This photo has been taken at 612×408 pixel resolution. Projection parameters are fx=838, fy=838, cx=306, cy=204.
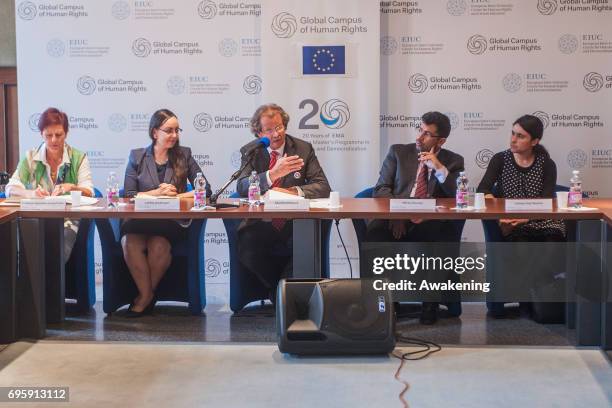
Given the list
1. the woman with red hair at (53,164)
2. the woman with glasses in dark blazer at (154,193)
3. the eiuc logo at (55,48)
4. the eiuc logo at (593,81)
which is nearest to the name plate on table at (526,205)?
the woman with glasses in dark blazer at (154,193)

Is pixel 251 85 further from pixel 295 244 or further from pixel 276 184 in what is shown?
pixel 295 244

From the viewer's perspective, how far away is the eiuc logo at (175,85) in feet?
19.0

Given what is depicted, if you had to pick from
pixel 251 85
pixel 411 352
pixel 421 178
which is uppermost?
pixel 251 85

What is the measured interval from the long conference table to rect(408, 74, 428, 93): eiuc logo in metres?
1.55

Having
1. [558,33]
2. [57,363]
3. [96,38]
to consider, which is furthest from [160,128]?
[558,33]

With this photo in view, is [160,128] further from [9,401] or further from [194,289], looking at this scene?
[9,401]

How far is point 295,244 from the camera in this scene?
4105mm

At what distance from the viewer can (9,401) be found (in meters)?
3.20

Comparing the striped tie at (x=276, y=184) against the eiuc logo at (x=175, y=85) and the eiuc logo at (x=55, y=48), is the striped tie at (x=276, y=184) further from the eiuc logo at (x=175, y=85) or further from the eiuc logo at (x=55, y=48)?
the eiuc logo at (x=55, y=48)

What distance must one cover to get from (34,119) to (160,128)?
4.57ft

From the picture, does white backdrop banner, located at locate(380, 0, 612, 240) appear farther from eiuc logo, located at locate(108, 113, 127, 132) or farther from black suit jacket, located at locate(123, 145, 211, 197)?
eiuc logo, located at locate(108, 113, 127, 132)

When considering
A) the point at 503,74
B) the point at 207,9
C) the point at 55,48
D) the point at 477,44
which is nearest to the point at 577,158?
the point at 503,74

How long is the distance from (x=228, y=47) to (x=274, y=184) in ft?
4.56

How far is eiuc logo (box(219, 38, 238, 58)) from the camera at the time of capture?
5.74 metres
